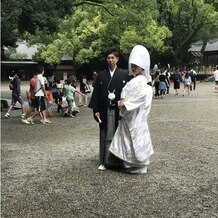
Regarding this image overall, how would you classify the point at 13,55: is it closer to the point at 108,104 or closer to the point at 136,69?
the point at 108,104

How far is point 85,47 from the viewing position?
129 ft

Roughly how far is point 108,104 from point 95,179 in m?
1.20

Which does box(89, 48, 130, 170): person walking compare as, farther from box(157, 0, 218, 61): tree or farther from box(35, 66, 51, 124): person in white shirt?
box(157, 0, 218, 61): tree

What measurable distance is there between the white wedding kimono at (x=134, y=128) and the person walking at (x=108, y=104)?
177mm

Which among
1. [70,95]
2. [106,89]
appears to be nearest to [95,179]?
[106,89]

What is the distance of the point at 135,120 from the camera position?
5.99 metres

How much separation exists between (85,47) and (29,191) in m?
34.9

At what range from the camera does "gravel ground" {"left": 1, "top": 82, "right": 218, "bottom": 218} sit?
4496 mm

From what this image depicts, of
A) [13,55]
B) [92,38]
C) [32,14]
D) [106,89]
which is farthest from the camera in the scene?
[13,55]

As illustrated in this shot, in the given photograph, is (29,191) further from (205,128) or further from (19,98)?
(19,98)

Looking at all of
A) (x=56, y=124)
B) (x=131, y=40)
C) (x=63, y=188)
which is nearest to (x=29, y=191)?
(x=63, y=188)

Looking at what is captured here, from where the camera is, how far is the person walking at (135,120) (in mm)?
5898

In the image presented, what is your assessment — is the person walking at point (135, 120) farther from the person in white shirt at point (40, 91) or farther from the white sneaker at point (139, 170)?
the person in white shirt at point (40, 91)

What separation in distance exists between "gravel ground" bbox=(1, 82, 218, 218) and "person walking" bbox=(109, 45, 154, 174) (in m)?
0.25
